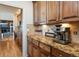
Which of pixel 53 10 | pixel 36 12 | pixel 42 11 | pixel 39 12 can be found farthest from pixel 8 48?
pixel 53 10

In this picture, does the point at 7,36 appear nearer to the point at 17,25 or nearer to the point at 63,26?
the point at 17,25

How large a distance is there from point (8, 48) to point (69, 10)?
3659 mm

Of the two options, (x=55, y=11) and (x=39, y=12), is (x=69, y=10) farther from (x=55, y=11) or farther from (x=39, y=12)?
(x=39, y=12)

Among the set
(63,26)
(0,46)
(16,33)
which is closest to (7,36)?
(16,33)

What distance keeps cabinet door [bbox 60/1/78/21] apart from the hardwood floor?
259 centimetres

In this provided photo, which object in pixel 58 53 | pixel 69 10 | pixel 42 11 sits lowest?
pixel 58 53

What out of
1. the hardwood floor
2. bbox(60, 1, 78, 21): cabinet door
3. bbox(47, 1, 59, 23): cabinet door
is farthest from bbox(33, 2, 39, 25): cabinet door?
bbox(60, 1, 78, 21): cabinet door

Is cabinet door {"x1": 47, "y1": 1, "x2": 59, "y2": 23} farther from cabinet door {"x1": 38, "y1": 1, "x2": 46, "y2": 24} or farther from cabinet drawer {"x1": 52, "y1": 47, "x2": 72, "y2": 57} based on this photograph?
cabinet drawer {"x1": 52, "y1": 47, "x2": 72, "y2": 57}

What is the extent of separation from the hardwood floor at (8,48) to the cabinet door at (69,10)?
259 cm

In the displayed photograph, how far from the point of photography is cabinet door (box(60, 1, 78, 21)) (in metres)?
1.84

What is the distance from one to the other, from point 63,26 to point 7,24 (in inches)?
88.9

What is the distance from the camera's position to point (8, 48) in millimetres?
5102

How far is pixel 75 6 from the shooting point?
1844 millimetres

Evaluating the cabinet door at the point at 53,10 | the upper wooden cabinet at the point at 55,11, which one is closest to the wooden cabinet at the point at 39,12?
the upper wooden cabinet at the point at 55,11
